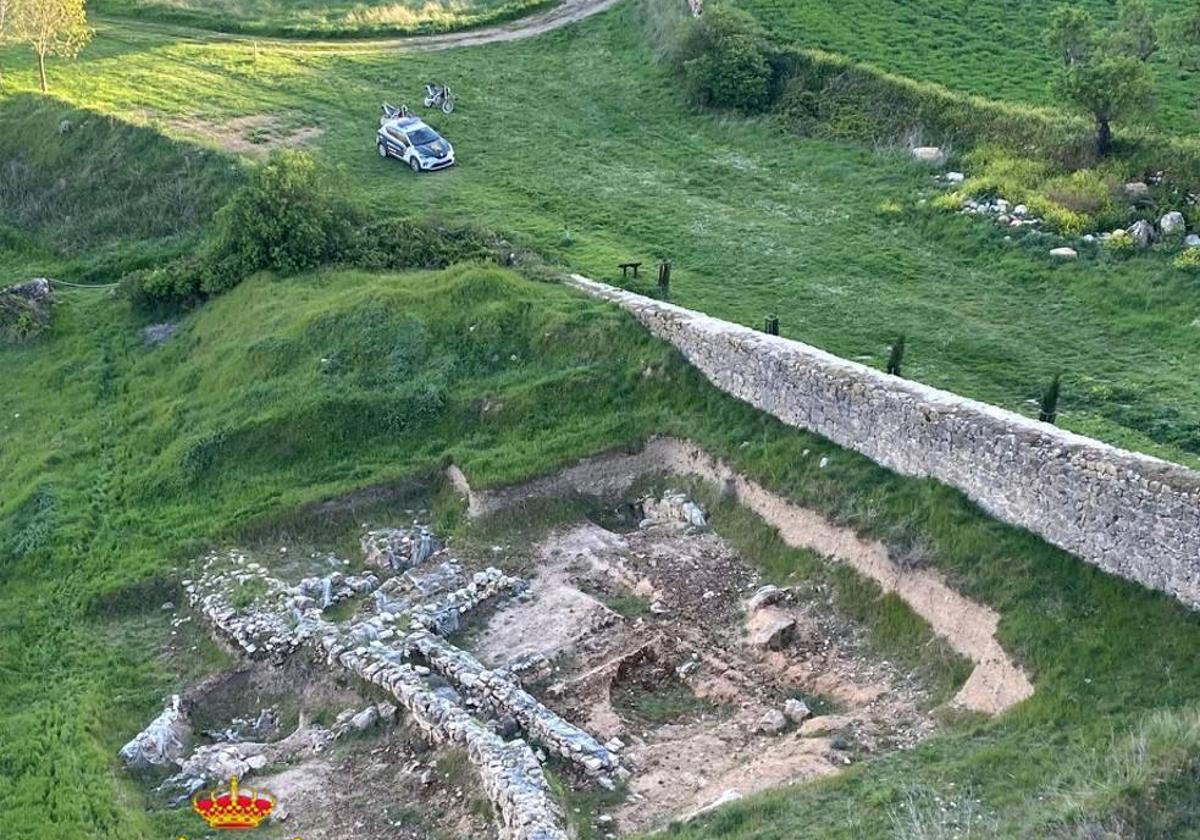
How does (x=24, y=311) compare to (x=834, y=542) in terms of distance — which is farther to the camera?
(x=24, y=311)

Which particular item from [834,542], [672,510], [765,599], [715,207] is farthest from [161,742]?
[715,207]

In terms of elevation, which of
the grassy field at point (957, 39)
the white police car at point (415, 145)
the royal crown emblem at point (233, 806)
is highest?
the grassy field at point (957, 39)

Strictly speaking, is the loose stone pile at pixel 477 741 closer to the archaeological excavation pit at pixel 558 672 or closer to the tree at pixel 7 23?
the archaeological excavation pit at pixel 558 672

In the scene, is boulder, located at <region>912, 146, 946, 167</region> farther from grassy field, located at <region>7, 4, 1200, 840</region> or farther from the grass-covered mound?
the grass-covered mound

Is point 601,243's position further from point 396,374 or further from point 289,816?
point 289,816

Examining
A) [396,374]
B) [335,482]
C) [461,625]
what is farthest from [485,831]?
[396,374]

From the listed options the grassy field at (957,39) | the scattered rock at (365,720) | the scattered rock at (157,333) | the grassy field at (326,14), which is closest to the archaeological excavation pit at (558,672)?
the scattered rock at (365,720)

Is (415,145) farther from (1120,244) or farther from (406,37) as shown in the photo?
(1120,244)
